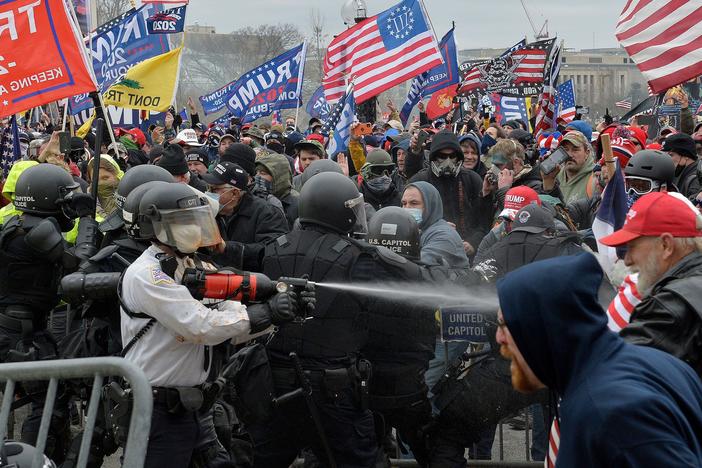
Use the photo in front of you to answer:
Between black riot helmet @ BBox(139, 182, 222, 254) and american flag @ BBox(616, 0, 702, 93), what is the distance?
349cm

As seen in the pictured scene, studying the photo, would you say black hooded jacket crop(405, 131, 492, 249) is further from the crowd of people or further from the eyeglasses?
the eyeglasses

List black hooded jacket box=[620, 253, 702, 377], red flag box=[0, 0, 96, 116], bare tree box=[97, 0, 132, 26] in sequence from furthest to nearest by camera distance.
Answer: bare tree box=[97, 0, 132, 26]
red flag box=[0, 0, 96, 116]
black hooded jacket box=[620, 253, 702, 377]

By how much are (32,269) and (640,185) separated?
4.20 metres

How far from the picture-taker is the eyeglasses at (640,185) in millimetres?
7059

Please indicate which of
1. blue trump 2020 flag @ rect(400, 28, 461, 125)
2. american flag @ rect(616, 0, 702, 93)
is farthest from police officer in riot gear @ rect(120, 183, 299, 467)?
blue trump 2020 flag @ rect(400, 28, 461, 125)

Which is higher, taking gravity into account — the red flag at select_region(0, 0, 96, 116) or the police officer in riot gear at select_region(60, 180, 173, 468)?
the red flag at select_region(0, 0, 96, 116)

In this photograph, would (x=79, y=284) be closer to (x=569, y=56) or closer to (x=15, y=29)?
(x=15, y=29)

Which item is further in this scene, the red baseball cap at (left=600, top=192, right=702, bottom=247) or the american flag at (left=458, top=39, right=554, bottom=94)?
the american flag at (left=458, top=39, right=554, bottom=94)

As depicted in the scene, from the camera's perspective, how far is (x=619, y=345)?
9.30 ft

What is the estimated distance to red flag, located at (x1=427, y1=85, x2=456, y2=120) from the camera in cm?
1797

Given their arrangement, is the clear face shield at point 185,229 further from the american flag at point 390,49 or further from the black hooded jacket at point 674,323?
the american flag at point 390,49

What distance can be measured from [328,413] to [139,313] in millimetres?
1180

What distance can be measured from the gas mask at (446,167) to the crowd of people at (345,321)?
82.0 inches

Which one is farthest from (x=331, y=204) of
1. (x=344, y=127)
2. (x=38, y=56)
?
(x=344, y=127)
